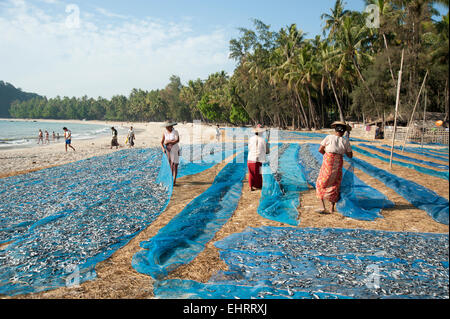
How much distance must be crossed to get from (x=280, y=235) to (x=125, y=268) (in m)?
2.27

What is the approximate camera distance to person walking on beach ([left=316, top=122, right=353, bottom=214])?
5570mm

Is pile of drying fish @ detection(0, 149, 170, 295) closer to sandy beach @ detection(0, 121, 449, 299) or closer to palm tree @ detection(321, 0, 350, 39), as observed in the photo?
sandy beach @ detection(0, 121, 449, 299)

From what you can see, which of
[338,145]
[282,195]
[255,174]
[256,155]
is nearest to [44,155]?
[255,174]

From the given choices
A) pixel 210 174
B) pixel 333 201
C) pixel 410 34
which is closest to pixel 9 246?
pixel 333 201

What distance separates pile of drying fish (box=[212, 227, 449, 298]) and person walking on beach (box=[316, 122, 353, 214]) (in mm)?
1324

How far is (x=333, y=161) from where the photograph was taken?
566cm

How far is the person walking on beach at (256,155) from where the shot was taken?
749 cm

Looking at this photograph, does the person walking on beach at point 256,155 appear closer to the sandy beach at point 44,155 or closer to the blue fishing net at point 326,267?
the blue fishing net at point 326,267

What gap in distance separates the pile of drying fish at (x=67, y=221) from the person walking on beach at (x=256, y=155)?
2.27 metres

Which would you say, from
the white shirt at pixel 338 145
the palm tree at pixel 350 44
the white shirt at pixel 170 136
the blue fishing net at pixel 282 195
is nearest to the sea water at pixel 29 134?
the white shirt at pixel 170 136

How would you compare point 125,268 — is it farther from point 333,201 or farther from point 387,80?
point 387,80

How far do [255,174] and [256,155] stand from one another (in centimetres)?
58

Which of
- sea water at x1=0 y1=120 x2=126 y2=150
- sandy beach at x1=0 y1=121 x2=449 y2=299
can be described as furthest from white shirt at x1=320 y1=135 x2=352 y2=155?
sea water at x1=0 y1=120 x2=126 y2=150
